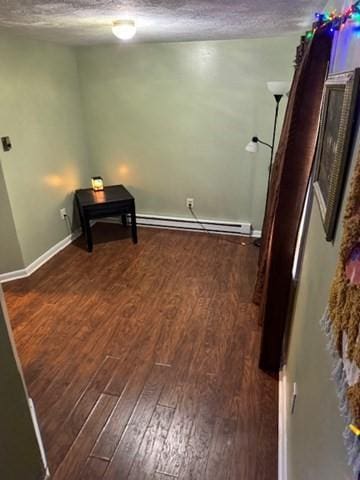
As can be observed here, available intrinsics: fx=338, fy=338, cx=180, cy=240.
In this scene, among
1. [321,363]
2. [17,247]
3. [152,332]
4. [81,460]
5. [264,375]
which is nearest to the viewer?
[321,363]

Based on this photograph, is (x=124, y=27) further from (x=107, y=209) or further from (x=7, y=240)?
(x=7, y=240)

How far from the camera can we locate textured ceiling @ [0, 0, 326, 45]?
1626 millimetres

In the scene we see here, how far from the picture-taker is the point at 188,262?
3.44m

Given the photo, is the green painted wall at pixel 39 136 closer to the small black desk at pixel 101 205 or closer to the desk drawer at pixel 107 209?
the small black desk at pixel 101 205

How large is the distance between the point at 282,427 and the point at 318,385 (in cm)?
96

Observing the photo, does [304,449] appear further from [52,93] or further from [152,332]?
[52,93]

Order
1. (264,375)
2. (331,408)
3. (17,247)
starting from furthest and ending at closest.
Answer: (17,247) → (264,375) → (331,408)

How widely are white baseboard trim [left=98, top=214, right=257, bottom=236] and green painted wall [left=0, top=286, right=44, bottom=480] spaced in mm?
2929

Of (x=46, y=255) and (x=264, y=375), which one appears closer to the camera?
(x=264, y=375)

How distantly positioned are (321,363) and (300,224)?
1008 mm

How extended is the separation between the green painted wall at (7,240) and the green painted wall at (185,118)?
1.43 metres

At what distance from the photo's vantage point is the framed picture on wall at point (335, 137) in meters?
0.80

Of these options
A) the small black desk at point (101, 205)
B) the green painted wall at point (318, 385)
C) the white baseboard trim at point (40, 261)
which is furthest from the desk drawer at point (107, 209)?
the green painted wall at point (318, 385)

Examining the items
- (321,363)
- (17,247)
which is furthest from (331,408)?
(17,247)
